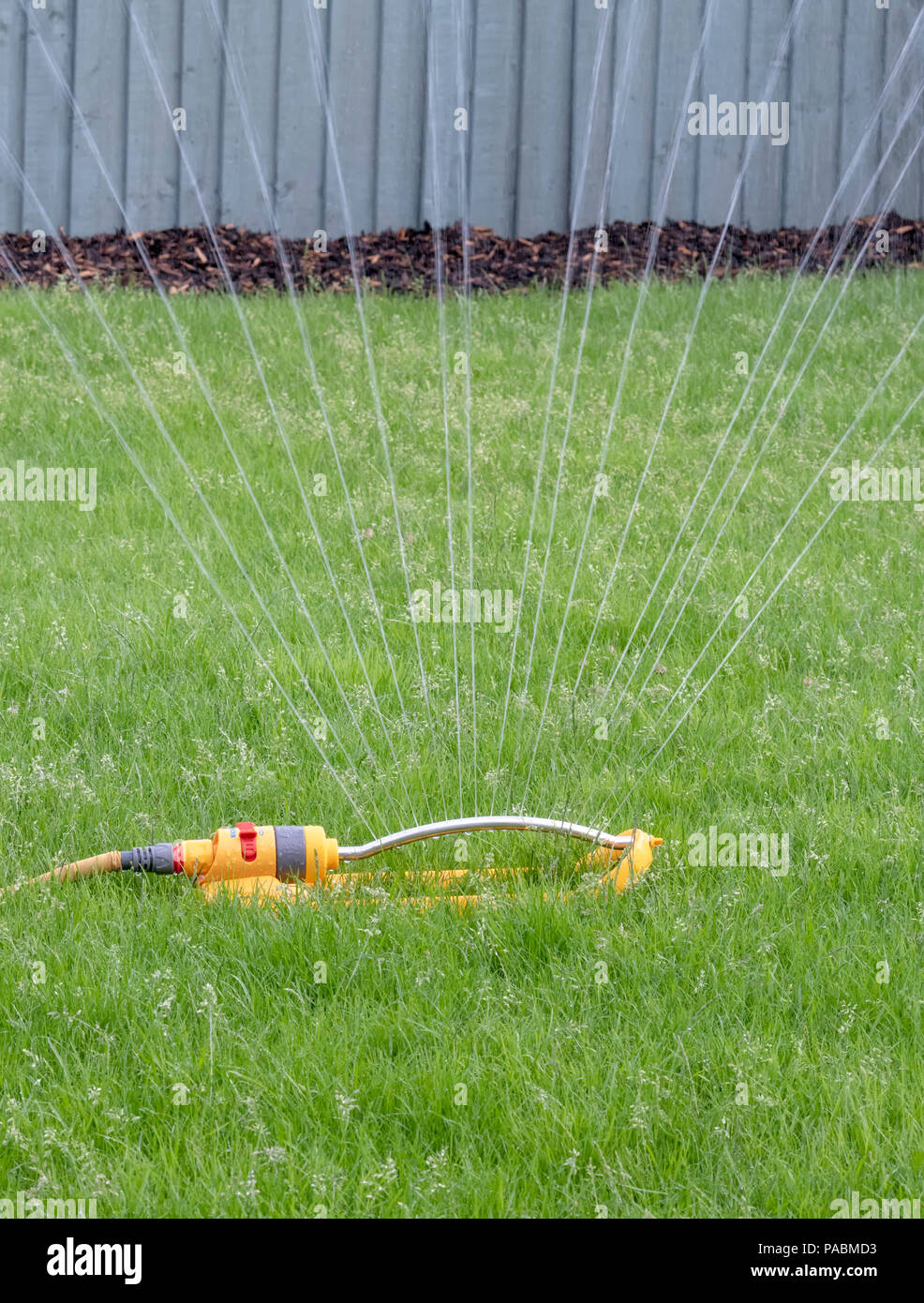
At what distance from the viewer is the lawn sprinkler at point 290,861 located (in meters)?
3.48

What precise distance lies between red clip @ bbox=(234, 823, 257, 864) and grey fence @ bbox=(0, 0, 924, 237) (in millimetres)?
7442

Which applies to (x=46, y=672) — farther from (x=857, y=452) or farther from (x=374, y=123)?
(x=374, y=123)

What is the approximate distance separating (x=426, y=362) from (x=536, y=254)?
8.98 ft

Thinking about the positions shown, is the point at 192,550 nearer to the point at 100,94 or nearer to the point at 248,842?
the point at 248,842

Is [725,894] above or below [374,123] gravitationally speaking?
below

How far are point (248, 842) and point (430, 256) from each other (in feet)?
24.3

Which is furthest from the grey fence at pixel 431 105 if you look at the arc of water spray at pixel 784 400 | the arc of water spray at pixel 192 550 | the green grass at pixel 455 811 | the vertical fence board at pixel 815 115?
the green grass at pixel 455 811

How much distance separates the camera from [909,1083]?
279cm

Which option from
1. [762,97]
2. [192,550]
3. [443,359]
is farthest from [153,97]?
[192,550]

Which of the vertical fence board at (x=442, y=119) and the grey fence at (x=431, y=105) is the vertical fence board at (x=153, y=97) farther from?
the vertical fence board at (x=442, y=119)

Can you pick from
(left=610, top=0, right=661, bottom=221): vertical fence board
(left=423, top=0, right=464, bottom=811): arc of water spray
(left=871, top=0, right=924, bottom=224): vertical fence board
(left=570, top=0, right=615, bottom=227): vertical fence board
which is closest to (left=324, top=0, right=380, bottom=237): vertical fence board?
(left=423, top=0, right=464, bottom=811): arc of water spray

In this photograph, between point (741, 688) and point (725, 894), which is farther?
point (741, 688)

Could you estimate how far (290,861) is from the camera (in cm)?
352
